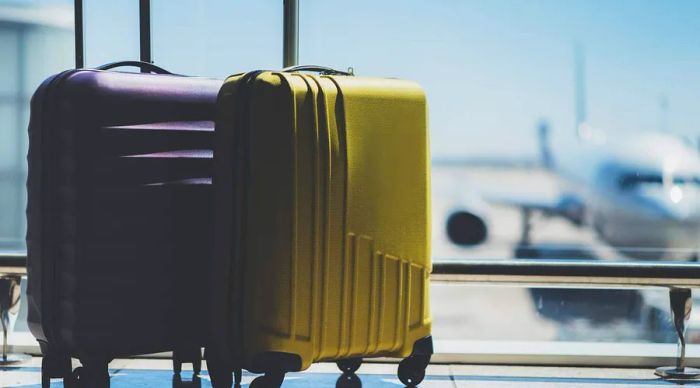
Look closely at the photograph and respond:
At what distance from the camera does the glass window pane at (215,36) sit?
265 cm

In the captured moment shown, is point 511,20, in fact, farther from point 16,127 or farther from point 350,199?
point 350,199

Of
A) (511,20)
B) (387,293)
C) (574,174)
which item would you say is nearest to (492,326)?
(574,174)

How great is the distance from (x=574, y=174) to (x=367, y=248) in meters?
10.7

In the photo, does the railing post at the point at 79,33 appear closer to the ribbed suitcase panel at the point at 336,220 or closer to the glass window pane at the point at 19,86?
the glass window pane at the point at 19,86

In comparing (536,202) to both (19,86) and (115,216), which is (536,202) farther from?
(115,216)

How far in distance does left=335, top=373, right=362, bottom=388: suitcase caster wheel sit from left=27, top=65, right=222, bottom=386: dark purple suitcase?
23.2 inches

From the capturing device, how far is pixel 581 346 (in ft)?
8.99

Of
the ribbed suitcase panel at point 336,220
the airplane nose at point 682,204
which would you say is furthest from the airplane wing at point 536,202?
the ribbed suitcase panel at point 336,220

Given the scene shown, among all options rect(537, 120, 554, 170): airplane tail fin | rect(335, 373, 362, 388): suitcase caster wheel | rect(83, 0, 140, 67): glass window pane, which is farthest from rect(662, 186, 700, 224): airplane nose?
rect(83, 0, 140, 67): glass window pane

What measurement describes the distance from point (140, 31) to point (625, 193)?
9335mm

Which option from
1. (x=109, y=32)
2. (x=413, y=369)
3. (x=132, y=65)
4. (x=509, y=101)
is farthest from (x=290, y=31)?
(x=509, y=101)

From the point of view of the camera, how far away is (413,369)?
2029 millimetres

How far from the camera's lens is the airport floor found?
2332 mm

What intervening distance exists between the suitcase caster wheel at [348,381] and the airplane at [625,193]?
24.7 ft
